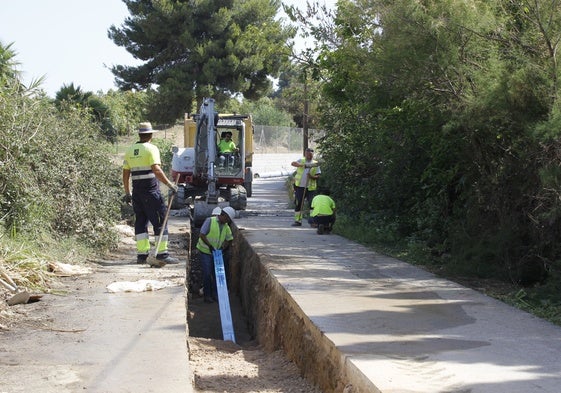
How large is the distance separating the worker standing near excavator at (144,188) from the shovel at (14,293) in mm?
3142

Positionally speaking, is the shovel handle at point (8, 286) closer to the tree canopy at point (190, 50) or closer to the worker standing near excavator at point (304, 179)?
the worker standing near excavator at point (304, 179)

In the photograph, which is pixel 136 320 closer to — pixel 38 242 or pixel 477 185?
pixel 38 242

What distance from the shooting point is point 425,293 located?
9.36m

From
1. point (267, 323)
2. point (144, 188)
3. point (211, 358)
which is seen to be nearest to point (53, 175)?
point (144, 188)

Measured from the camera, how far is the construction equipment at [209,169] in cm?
1977

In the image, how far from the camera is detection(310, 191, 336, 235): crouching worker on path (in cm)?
1645

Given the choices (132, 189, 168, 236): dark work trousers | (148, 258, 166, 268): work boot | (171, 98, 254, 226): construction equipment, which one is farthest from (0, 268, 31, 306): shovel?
(171, 98, 254, 226): construction equipment

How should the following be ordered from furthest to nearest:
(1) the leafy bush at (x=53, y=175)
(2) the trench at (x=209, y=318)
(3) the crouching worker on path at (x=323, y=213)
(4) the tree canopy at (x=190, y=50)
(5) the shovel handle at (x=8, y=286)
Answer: (4) the tree canopy at (x=190, y=50) < (3) the crouching worker on path at (x=323, y=213) < (2) the trench at (x=209, y=318) < (1) the leafy bush at (x=53, y=175) < (5) the shovel handle at (x=8, y=286)

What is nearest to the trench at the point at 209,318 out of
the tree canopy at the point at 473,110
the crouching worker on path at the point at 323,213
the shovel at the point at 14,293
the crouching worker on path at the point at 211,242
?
the crouching worker on path at the point at 211,242

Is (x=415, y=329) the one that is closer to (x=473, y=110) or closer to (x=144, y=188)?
(x=473, y=110)

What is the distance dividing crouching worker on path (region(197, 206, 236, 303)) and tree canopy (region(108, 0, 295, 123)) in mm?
23791

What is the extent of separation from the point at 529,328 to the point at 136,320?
12.8 feet

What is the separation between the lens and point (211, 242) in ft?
44.7

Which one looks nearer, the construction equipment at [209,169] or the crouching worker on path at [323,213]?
the crouching worker on path at [323,213]
